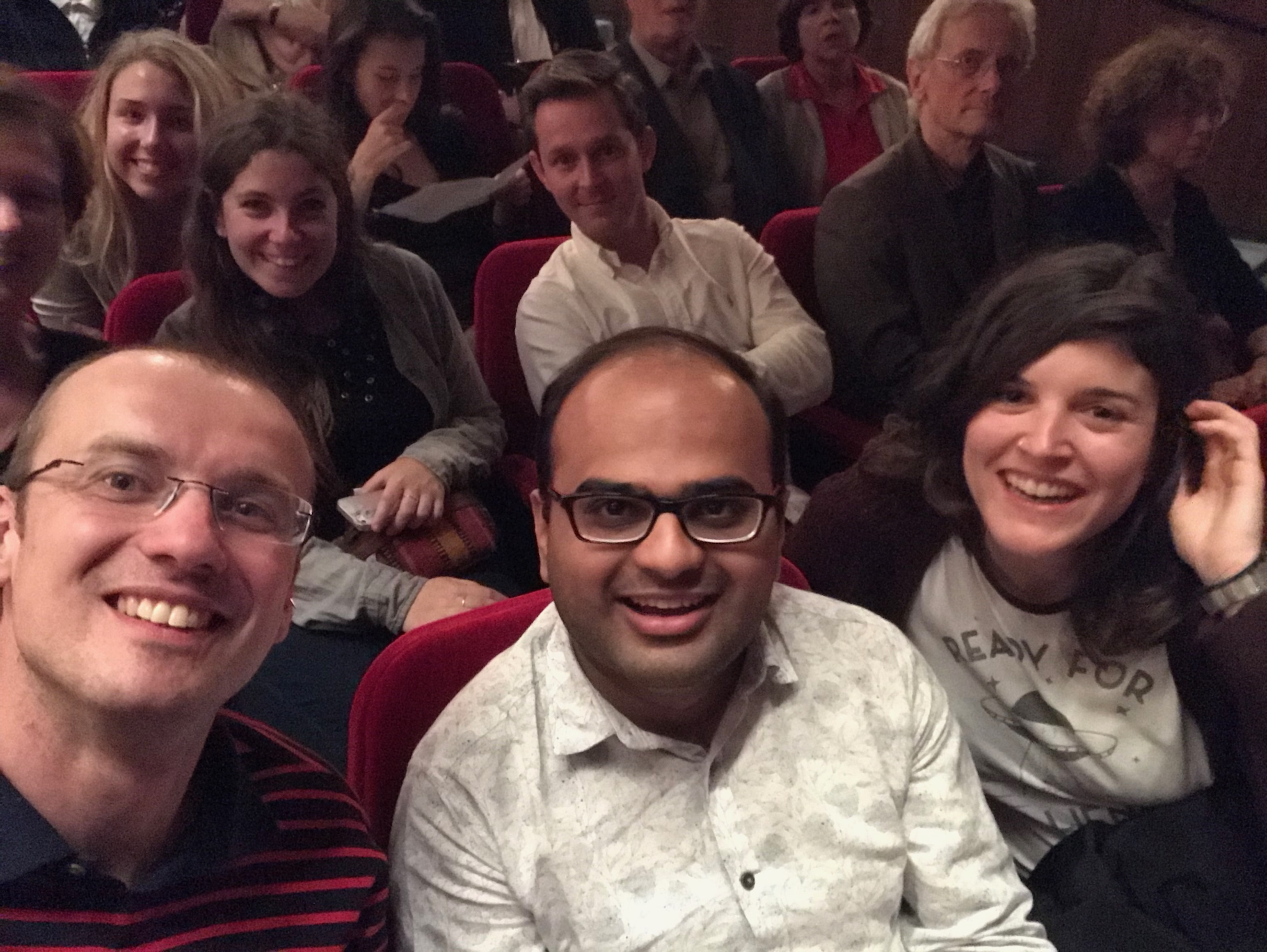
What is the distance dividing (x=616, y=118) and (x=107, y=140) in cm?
109

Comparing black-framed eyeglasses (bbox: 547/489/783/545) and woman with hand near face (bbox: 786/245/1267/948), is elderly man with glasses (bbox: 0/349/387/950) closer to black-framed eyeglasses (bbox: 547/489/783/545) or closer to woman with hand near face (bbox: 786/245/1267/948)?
black-framed eyeglasses (bbox: 547/489/783/545)

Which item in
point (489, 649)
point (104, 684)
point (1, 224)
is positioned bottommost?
point (489, 649)

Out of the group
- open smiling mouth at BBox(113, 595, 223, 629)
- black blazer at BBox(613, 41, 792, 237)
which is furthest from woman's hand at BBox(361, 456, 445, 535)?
black blazer at BBox(613, 41, 792, 237)

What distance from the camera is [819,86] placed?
299 centimetres

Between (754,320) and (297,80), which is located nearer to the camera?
(754,320)

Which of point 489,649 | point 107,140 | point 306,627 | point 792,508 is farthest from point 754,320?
point 107,140

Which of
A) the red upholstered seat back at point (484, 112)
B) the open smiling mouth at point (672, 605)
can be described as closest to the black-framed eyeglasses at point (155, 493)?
the open smiling mouth at point (672, 605)

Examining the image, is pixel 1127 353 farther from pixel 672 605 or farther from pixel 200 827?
pixel 200 827

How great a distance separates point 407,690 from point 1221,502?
98 cm

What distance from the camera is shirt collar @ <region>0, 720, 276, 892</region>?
76 cm

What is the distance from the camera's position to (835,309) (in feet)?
7.23

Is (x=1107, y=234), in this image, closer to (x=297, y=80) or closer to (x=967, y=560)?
(x=967, y=560)

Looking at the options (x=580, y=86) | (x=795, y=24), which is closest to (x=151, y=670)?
(x=580, y=86)

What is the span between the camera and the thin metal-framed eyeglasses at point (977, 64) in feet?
7.34
